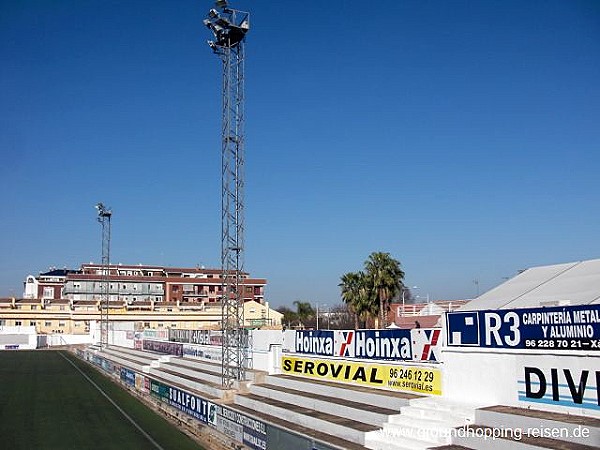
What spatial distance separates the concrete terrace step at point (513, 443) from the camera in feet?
33.7

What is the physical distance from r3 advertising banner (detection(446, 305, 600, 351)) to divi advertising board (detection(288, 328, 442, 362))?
5.59 ft

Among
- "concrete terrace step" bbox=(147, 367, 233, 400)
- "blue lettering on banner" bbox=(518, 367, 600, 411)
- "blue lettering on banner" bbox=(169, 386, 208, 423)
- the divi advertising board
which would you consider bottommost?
"blue lettering on banner" bbox=(169, 386, 208, 423)

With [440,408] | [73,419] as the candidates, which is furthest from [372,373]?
[73,419]

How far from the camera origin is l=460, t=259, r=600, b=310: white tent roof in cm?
2266

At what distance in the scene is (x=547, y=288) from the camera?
26.0 m

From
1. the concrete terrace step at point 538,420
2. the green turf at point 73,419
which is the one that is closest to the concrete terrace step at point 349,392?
the concrete terrace step at point 538,420

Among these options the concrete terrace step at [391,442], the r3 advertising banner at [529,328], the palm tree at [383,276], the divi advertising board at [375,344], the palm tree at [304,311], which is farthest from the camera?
the palm tree at [304,311]

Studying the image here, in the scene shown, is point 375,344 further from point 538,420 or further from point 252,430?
point 538,420

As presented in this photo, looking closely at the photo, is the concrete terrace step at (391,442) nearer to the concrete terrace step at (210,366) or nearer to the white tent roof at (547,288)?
the white tent roof at (547,288)

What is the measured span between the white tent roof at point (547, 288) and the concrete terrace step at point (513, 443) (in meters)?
9.95

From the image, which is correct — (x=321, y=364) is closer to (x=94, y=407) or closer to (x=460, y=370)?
(x=460, y=370)

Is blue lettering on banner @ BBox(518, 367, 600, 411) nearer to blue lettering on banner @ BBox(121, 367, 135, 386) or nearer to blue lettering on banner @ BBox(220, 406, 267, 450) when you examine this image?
blue lettering on banner @ BBox(220, 406, 267, 450)

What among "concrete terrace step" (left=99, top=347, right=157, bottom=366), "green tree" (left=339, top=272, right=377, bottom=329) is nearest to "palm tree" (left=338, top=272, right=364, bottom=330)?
"green tree" (left=339, top=272, right=377, bottom=329)

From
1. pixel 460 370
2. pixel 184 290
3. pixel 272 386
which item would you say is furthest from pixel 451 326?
pixel 184 290
